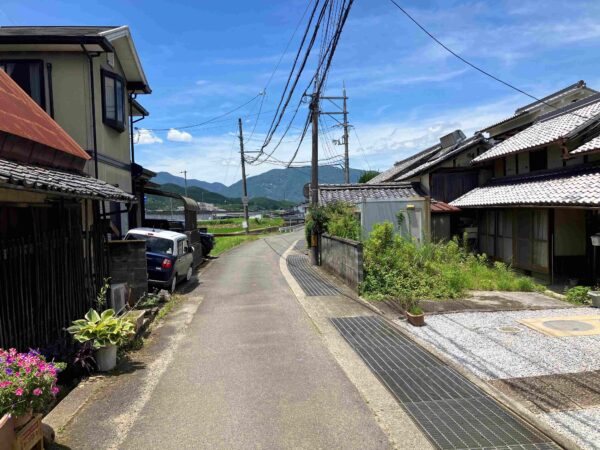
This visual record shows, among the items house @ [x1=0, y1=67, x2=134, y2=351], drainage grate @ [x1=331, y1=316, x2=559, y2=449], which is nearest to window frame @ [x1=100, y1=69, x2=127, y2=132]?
house @ [x1=0, y1=67, x2=134, y2=351]

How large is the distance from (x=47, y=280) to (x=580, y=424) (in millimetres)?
6578

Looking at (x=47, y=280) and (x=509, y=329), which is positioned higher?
(x=47, y=280)

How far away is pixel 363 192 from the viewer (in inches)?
756

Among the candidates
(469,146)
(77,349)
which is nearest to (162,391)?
(77,349)

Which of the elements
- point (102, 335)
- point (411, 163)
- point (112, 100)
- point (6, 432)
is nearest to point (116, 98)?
point (112, 100)

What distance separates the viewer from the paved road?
4078 mm

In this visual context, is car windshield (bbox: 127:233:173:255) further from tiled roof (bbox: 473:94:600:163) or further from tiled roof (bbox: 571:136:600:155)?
tiled roof (bbox: 473:94:600:163)

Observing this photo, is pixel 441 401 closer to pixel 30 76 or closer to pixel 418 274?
pixel 418 274

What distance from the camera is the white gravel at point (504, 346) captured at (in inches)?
231

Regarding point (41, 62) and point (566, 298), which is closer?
point (566, 298)

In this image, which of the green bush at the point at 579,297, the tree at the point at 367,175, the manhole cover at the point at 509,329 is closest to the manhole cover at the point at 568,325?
the manhole cover at the point at 509,329

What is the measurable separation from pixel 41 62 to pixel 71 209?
6689 millimetres

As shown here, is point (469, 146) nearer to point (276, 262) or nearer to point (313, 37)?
point (276, 262)

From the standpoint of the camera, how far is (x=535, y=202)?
1209 cm
